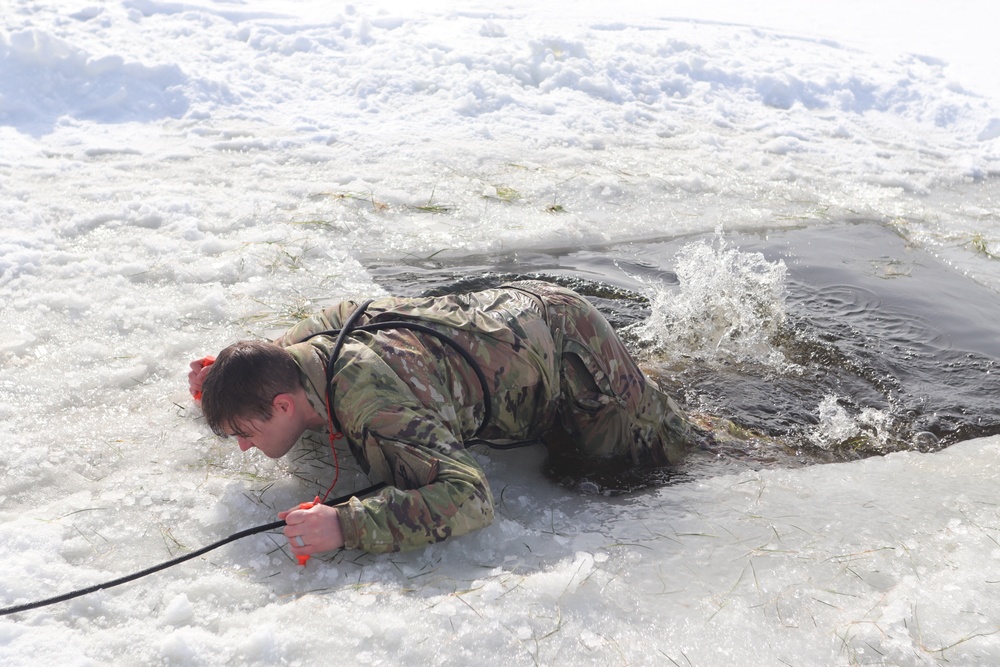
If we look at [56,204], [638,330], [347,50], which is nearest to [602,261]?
[638,330]

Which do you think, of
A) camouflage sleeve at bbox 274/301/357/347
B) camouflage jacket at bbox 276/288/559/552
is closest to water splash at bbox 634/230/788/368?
camouflage jacket at bbox 276/288/559/552

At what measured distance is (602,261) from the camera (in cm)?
577

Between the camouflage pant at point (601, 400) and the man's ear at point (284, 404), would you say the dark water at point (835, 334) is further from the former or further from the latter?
the man's ear at point (284, 404)

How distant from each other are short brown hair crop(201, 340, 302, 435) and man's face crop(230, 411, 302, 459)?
0.09ft

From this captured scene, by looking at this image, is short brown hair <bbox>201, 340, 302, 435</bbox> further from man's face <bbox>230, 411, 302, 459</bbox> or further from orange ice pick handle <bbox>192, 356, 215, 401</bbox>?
orange ice pick handle <bbox>192, 356, 215, 401</bbox>

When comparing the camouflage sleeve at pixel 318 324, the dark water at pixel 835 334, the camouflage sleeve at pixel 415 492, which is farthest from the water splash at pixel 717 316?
the camouflage sleeve at pixel 415 492

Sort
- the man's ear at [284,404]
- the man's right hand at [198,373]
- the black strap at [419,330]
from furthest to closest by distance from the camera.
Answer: the man's right hand at [198,373] < the black strap at [419,330] < the man's ear at [284,404]

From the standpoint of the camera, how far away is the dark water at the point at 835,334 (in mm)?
4234

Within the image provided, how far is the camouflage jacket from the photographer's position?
278 centimetres

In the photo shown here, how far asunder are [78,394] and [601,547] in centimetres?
243

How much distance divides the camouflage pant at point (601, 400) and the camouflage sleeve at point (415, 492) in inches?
31.6

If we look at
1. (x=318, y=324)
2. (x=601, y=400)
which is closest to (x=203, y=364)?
(x=318, y=324)

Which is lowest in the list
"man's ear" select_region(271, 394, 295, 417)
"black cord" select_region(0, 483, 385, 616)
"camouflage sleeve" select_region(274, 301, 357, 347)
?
"black cord" select_region(0, 483, 385, 616)

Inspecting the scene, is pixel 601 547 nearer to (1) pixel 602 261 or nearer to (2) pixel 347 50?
(1) pixel 602 261
